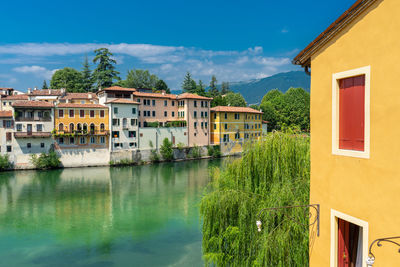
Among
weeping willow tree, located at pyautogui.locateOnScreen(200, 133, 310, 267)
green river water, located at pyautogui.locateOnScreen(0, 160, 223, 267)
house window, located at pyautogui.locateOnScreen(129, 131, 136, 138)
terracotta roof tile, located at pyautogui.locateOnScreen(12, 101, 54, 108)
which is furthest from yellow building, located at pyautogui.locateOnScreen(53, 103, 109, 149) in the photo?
weeping willow tree, located at pyautogui.locateOnScreen(200, 133, 310, 267)

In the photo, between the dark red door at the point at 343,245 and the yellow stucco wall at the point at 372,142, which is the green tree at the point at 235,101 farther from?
the dark red door at the point at 343,245

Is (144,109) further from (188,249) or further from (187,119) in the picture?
(188,249)

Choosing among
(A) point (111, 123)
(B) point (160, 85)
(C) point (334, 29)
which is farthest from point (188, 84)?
(C) point (334, 29)

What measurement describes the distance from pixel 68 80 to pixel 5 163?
118ft

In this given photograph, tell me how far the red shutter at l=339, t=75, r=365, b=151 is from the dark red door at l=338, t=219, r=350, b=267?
4.16 feet

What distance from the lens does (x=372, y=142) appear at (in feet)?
13.6

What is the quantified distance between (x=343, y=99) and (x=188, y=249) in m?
13.0

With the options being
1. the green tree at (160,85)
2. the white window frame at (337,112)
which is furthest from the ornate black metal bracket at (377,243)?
the green tree at (160,85)

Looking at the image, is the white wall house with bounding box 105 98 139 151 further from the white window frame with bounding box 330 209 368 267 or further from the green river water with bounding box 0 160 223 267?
the white window frame with bounding box 330 209 368 267

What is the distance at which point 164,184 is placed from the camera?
31.6m

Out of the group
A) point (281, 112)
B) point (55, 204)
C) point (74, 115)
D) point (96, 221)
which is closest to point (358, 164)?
point (96, 221)

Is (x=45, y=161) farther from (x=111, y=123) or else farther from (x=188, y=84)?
(x=188, y=84)

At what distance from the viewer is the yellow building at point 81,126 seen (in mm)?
41719

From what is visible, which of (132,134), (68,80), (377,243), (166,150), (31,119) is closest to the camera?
(377,243)
